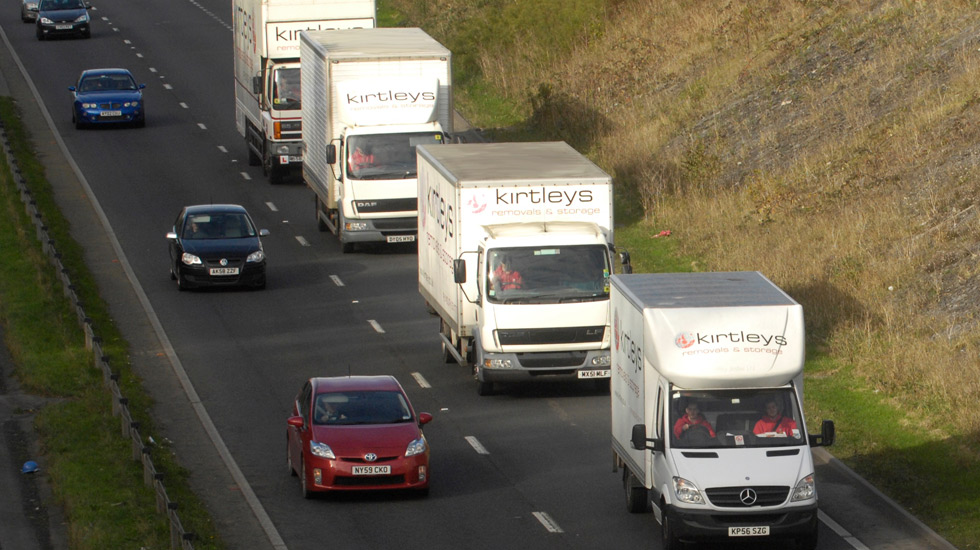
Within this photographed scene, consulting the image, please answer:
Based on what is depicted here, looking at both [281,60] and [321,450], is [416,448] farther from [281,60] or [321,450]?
[281,60]

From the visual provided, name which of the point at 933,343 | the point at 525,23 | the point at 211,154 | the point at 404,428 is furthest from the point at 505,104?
the point at 404,428

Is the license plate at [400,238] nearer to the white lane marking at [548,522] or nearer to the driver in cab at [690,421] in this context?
the white lane marking at [548,522]

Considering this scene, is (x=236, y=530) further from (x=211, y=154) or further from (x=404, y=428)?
(x=211, y=154)

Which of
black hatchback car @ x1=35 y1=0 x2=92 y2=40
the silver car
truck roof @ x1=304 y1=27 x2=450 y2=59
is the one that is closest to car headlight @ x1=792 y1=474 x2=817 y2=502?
truck roof @ x1=304 y1=27 x2=450 y2=59

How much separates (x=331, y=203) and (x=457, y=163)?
9.66 metres

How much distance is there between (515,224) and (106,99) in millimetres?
27624

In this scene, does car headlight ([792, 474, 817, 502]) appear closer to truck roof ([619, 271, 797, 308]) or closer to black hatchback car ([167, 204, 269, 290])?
truck roof ([619, 271, 797, 308])

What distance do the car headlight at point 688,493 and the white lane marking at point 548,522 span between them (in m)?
2.28

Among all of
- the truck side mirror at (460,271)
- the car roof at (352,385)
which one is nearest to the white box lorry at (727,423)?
the car roof at (352,385)

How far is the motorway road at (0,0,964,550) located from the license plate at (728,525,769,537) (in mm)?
1556

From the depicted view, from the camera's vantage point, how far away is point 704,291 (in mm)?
19984

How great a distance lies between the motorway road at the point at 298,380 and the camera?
2066cm

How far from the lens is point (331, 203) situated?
3800cm

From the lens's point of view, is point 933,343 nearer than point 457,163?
Yes
